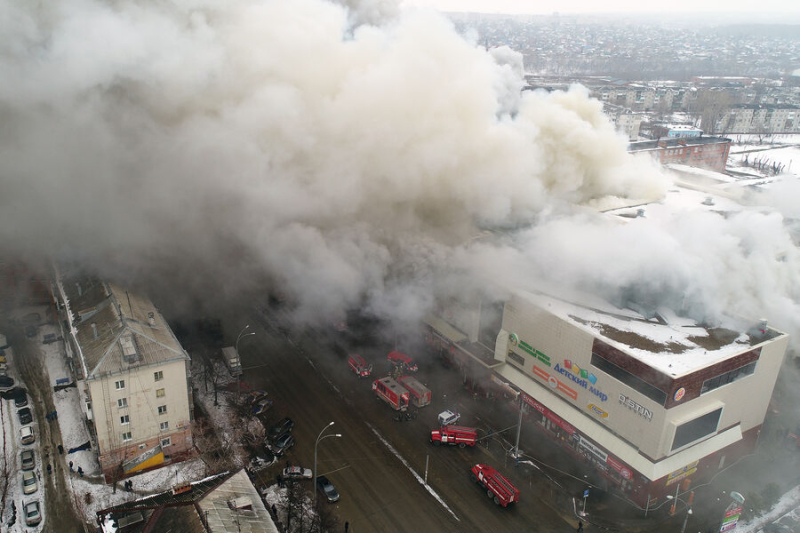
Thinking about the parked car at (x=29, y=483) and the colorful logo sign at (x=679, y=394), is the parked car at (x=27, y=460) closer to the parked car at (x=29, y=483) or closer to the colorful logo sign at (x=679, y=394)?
the parked car at (x=29, y=483)

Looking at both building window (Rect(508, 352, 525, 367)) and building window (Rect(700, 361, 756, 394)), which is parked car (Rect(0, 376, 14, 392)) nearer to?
building window (Rect(508, 352, 525, 367))

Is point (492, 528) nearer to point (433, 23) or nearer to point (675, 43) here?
point (433, 23)

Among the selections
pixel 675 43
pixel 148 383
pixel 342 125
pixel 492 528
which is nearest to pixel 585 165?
pixel 342 125

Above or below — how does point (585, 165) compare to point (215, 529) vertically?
above

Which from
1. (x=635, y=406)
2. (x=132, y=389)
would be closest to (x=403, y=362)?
(x=635, y=406)

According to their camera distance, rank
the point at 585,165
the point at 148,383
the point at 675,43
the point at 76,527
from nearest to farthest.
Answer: the point at 76,527
the point at 148,383
the point at 585,165
the point at 675,43

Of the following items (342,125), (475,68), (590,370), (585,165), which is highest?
(475,68)
